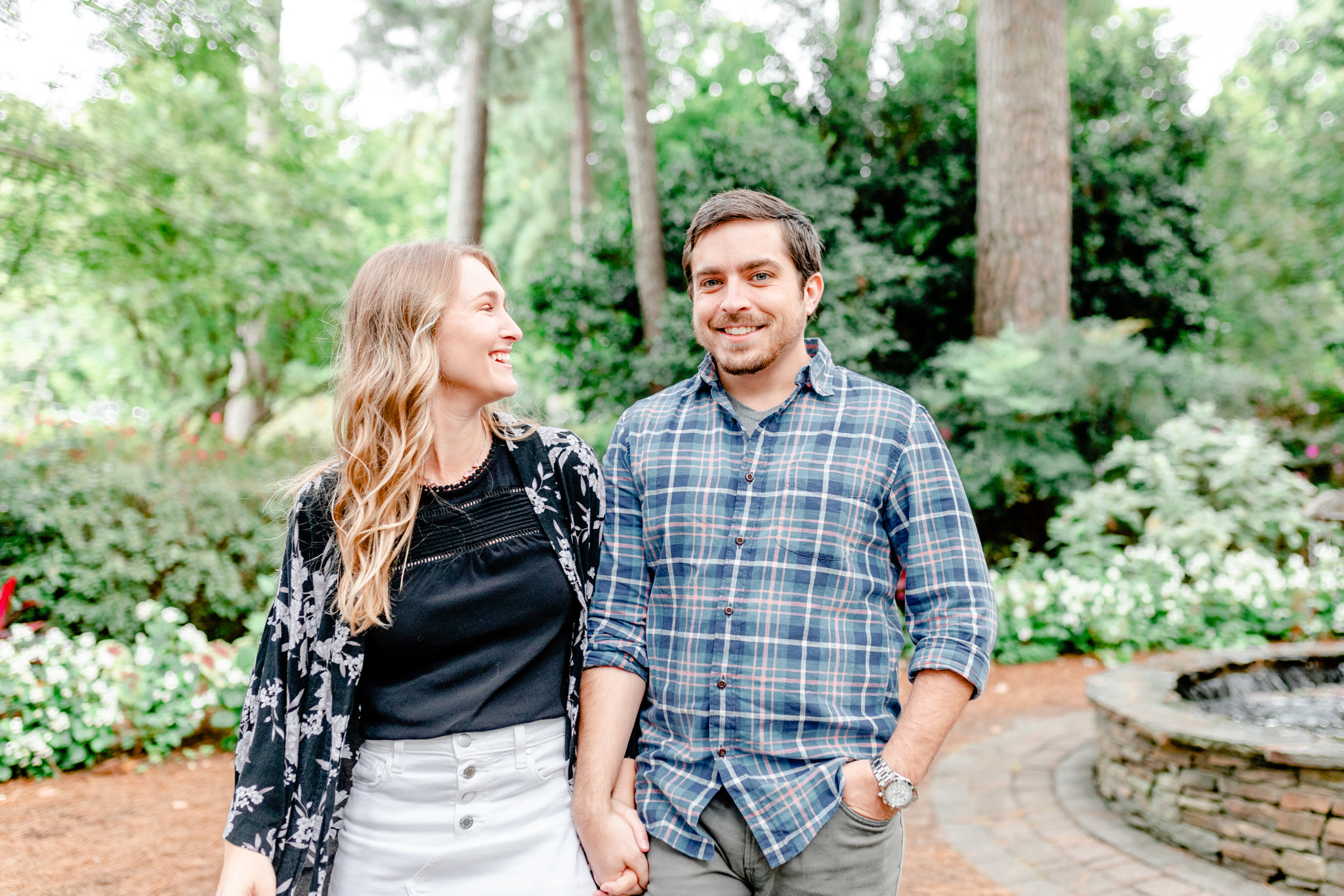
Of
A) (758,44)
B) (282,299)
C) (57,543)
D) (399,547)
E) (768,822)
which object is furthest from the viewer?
(758,44)

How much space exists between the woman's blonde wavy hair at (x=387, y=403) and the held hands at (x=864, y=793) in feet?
3.08

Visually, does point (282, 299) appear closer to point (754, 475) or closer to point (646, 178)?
point (646, 178)

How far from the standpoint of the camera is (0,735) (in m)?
4.11

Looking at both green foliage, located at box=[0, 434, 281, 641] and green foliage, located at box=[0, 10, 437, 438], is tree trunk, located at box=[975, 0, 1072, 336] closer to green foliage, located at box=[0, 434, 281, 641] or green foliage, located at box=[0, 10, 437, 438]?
green foliage, located at box=[0, 10, 437, 438]

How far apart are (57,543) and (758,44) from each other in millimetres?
9112

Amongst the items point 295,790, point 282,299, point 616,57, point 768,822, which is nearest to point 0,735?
point 295,790

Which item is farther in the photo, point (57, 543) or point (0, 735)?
point (57, 543)

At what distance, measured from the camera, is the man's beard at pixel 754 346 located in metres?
1.86

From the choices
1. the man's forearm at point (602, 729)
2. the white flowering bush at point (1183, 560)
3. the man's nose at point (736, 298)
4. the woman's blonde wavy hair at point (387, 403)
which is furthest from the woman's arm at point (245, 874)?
the white flowering bush at point (1183, 560)

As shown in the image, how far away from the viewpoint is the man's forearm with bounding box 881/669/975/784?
1.66 metres

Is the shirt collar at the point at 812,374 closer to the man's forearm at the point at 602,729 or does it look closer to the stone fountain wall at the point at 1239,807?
the man's forearm at the point at 602,729

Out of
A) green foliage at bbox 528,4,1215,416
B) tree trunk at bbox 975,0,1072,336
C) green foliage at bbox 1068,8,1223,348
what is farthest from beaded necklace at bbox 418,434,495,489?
green foliage at bbox 1068,8,1223,348

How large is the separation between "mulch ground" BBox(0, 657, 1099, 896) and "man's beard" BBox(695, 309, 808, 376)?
8.16 feet

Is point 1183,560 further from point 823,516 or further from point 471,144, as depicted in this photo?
point 471,144
